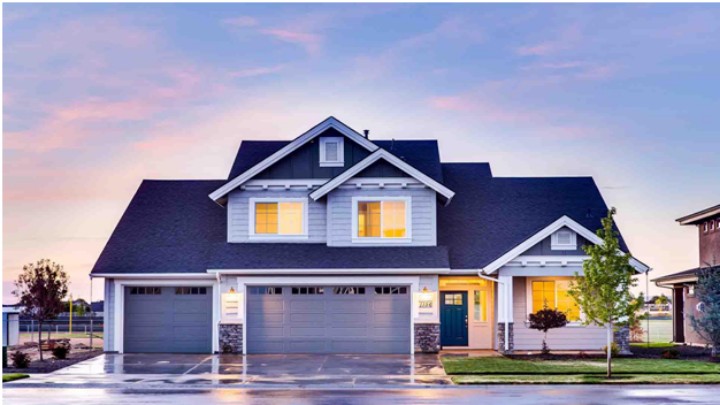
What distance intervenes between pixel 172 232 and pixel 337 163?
6.70m

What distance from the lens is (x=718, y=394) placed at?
20812mm

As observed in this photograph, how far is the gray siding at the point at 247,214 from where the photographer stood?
3262cm

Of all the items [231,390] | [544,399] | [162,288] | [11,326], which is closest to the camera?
[544,399]

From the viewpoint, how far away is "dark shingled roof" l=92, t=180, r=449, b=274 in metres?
31.2

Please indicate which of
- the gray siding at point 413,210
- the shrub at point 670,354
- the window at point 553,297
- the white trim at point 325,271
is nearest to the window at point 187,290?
the white trim at point 325,271

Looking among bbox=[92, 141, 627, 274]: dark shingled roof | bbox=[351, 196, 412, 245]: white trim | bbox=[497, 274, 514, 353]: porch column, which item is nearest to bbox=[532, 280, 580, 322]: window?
bbox=[497, 274, 514, 353]: porch column

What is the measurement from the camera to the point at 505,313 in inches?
1214

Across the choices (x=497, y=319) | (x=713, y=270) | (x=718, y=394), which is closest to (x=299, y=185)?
(x=497, y=319)

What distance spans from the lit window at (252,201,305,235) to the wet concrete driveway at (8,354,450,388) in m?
4.52

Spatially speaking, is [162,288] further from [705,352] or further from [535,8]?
[705,352]

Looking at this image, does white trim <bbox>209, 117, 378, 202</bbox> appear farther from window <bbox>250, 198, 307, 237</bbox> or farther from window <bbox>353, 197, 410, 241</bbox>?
window <bbox>353, 197, 410, 241</bbox>

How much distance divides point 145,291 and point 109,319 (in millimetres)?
1542

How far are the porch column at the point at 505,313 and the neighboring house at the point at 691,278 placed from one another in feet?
24.7

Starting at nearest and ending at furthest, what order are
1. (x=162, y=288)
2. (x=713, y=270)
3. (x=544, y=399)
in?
(x=544, y=399), (x=713, y=270), (x=162, y=288)
